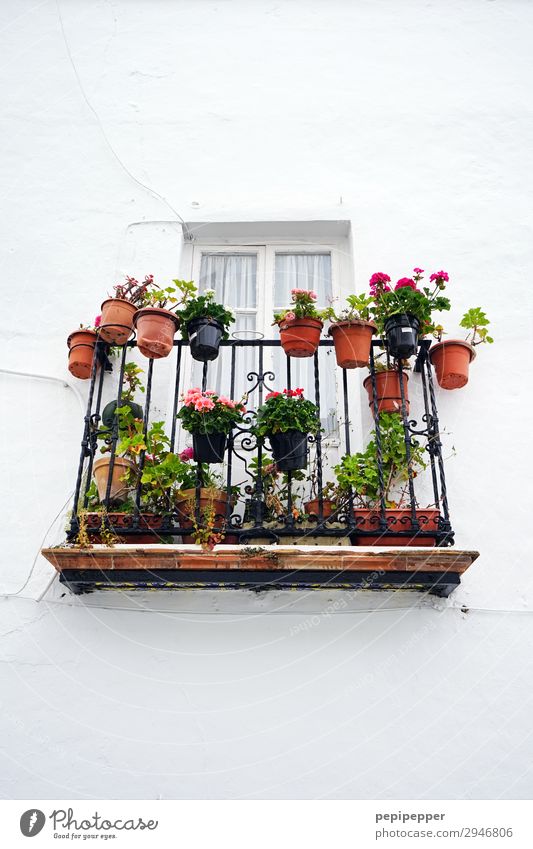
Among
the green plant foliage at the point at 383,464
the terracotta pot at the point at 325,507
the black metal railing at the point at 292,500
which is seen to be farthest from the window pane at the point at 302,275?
the terracotta pot at the point at 325,507

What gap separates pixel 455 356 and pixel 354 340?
663mm

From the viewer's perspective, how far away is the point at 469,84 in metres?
5.69

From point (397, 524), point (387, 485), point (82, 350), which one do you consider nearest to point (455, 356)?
point (387, 485)

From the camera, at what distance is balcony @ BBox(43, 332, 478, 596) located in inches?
140

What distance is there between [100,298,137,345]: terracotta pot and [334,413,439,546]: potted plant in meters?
1.52

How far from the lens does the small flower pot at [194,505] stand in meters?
3.92

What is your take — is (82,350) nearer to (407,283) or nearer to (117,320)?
(117,320)

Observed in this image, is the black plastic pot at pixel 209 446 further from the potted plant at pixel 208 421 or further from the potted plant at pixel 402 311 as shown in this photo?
the potted plant at pixel 402 311

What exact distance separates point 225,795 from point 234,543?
48.0 inches

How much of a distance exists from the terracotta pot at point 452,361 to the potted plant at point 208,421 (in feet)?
4.34

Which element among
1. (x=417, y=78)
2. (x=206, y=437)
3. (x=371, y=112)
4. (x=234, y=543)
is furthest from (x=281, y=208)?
(x=234, y=543)

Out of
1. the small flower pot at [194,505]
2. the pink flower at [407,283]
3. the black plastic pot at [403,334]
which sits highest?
the pink flower at [407,283]

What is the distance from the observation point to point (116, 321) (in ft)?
14.3

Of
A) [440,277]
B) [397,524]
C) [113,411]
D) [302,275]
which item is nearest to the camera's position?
[397,524]
